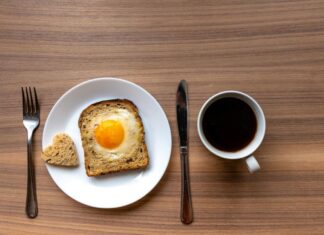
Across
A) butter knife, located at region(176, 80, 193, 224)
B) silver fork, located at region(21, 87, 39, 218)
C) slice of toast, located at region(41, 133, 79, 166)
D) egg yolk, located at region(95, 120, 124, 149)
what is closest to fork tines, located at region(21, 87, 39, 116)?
silver fork, located at region(21, 87, 39, 218)

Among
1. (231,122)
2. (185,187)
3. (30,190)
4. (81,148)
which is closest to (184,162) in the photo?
(185,187)

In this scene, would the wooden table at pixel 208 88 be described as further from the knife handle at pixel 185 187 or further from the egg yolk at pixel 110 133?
the egg yolk at pixel 110 133

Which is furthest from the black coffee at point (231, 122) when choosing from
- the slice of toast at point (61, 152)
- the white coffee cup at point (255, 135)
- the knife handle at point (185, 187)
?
the slice of toast at point (61, 152)

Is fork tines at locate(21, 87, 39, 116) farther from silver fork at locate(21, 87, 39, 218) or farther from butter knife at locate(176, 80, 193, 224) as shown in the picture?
butter knife at locate(176, 80, 193, 224)

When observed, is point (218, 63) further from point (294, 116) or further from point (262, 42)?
point (294, 116)

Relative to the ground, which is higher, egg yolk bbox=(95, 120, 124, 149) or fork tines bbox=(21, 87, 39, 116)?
fork tines bbox=(21, 87, 39, 116)
